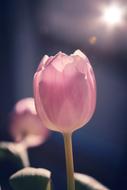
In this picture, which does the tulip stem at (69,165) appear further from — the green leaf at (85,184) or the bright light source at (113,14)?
the bright light source at (113,14)

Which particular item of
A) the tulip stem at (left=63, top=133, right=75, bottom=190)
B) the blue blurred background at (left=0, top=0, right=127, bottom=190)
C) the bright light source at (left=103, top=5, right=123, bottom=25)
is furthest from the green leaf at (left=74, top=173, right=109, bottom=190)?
the bright light source at (left=103, top=5, right=123, bottom=25)

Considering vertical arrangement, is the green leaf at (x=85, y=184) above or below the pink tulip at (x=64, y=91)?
below

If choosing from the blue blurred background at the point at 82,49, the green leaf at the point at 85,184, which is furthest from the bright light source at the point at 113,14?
the green leaf at the point at 85,184

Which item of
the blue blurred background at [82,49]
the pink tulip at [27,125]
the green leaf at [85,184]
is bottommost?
the green leaf at [85,184]

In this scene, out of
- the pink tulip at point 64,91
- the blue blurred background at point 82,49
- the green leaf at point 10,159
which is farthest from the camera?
the blue blurred background at point 82,49

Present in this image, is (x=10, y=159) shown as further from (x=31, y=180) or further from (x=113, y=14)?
(x=113, y=14)

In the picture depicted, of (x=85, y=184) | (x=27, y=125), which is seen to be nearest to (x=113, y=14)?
(x=27, y=125)

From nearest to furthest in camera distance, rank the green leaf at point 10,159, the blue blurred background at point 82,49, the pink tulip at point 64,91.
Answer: the pink tulip at point 64,91
the green leaf at point 10,159
the blue blurred background at point 82,49
